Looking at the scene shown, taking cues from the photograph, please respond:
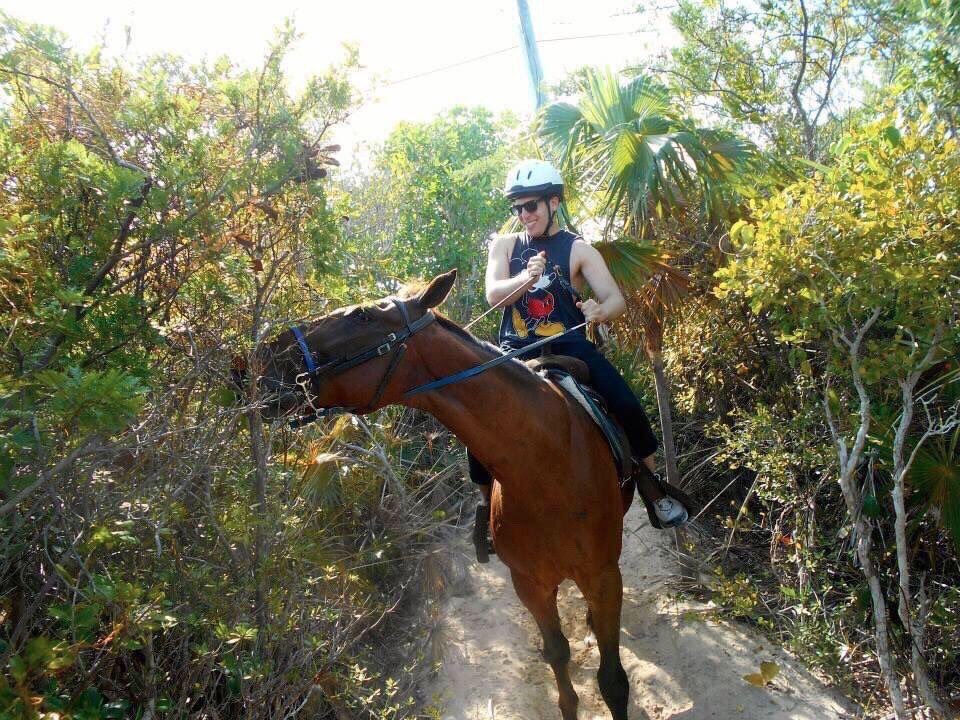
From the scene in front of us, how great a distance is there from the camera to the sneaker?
5176 millimetres

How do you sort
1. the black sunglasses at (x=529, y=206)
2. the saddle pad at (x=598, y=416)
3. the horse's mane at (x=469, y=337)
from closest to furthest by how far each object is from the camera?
the horse's mane at (x=469, y=337) → the saddle pad at (x=598, y=416) → the black sunglasses at (x=529, y=206)

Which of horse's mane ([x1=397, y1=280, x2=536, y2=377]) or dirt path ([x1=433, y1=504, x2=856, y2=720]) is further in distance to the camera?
dirt path ([x1=433, y1=504, x2=856, y2=720])

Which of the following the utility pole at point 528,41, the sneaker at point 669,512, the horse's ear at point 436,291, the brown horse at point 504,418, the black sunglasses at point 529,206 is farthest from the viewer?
the utility pole at point 528,41

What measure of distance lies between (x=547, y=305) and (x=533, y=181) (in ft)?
2.78

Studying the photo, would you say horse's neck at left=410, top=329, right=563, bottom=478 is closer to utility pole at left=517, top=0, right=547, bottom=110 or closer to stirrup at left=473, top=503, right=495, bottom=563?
stirrup at left=473, top=503, right=495, bottom=563

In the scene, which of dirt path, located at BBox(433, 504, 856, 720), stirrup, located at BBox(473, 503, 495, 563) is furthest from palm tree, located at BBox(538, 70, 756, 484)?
stirrup, located at BBox(473, 503, 495, 563)

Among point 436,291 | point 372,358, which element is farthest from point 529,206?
point 372,358

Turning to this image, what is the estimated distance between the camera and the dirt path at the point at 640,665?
4996mm

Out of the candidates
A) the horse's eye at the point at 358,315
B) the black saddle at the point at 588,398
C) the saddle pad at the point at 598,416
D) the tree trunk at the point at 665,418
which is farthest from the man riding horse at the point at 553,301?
the tree trunk at the point at 665,418

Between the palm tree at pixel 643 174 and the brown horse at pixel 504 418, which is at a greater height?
the palm tree at pixel 643 174

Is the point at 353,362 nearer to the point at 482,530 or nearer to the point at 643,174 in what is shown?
the point at 482,530

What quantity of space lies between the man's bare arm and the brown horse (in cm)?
63

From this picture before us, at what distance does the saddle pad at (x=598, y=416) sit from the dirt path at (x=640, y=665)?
1779mm

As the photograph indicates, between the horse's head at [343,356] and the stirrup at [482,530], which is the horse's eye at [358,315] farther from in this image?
the stirrup at [482,530]
